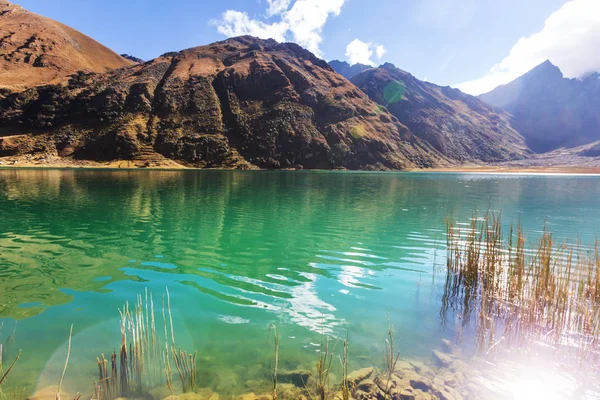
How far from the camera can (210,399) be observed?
5.48 m

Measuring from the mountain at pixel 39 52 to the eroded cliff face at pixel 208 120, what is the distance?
17.7m

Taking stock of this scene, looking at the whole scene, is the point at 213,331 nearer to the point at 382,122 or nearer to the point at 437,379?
the point at 437,379

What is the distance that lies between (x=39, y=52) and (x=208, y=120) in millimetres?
105120

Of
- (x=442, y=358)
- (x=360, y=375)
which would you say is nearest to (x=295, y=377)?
(x=360, y=375)

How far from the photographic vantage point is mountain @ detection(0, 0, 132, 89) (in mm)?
147875

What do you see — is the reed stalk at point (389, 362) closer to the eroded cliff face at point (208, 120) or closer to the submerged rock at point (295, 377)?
the submerged rock at point (295, 377)

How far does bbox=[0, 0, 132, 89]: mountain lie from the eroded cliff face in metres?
17.7

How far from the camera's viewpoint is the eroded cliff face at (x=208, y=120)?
122m

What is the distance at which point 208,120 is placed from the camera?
13512 centimetres

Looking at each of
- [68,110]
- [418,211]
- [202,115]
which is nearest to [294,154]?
[202,115]

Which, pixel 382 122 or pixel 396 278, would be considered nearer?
pixel 396 278

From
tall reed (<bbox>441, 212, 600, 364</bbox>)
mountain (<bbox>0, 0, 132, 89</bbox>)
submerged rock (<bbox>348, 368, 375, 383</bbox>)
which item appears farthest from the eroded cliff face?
submerged rock (<bbox>348, 368, 375, 383</bbox>)

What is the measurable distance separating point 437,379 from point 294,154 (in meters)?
130

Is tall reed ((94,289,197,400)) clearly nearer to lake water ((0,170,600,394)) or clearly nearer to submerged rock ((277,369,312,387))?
lake water ((0,170,600,394))
